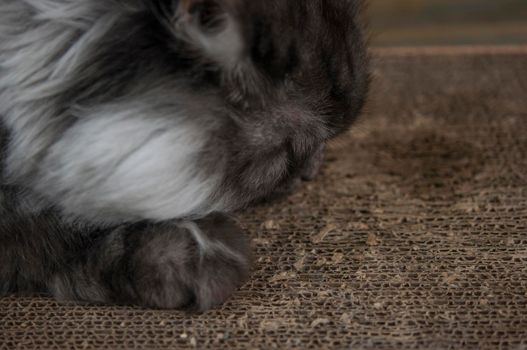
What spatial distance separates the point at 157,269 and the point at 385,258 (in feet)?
1.42

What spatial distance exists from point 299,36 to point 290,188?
1.18 ft

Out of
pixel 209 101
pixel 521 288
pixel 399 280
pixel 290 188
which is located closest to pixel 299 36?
A: pixel 209 101

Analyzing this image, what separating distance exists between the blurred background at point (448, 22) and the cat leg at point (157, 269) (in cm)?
154

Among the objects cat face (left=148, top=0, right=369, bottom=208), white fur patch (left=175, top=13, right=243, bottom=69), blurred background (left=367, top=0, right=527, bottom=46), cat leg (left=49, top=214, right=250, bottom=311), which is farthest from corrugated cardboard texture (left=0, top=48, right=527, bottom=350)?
blurred background (left=367, top=0, right=527, bottom=46)

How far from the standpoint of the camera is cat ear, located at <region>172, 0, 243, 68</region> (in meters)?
1.08

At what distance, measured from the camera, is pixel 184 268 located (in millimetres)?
1191

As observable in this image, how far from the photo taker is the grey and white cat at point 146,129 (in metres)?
1.12

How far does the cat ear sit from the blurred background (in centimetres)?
155

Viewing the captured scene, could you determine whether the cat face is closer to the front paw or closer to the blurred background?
the front paw

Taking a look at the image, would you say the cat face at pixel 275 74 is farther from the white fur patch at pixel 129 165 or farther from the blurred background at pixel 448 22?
the blurred background at pixel 448 22

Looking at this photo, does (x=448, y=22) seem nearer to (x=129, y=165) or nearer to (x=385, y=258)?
(x=385, y=258)

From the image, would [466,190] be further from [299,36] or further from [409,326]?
[299,36]

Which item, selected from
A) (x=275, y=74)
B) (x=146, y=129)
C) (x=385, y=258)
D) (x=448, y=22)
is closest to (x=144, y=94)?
(x=146, y=129)

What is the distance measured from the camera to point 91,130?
3.70ft
